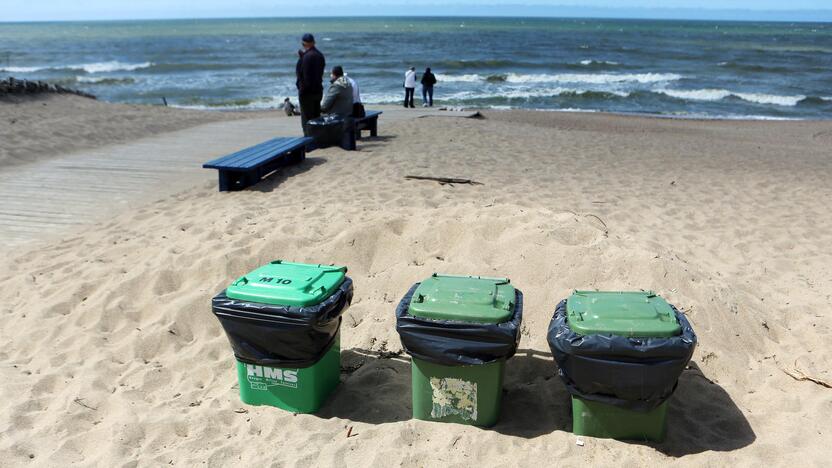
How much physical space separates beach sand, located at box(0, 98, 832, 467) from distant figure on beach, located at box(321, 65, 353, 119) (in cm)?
203

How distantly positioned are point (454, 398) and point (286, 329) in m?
0.96

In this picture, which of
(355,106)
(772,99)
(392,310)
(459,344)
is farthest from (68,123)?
(772,99)

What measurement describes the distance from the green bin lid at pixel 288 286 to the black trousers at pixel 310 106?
6897 mm

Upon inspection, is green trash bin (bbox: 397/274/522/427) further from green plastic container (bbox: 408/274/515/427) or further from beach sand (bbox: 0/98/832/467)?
beach sand (bbox: 0/98/832/467)

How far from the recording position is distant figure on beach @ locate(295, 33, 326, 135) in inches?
374

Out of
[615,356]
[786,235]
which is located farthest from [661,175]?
[615,356]

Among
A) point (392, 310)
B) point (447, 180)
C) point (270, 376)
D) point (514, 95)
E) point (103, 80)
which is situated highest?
point (447, 180)

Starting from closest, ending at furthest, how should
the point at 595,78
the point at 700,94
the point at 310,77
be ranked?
the point at 310,77, the point at 700,94, the point at 595,78

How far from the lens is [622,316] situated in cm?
313

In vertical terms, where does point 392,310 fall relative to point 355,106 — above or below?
below

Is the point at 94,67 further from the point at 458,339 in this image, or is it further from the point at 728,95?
the point at 458,339

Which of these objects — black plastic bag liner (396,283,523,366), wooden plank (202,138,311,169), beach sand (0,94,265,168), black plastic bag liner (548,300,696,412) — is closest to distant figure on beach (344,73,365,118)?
wooden plank (202,138,311,169)

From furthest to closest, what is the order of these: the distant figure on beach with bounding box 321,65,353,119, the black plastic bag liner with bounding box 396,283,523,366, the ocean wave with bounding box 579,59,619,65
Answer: the ocean wave with bounding box 579,59,619,65
the distant figure on beach with bounding box 321,65,353,119
the black plastic bag liner with bounding box 396,283,523,366

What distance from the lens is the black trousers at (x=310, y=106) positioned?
1020 cm
